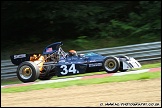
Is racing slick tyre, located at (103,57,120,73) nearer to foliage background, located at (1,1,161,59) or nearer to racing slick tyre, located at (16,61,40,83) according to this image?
racing slick tyre, located at (16,61,40,83)

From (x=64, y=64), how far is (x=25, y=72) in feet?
4.07

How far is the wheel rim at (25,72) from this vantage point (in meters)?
12.1

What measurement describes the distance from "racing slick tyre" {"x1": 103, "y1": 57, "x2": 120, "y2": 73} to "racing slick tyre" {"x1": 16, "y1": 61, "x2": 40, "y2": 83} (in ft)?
6.90

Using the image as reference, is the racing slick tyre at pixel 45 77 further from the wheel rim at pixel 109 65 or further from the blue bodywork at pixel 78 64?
the wheel rim at pixel 109 65

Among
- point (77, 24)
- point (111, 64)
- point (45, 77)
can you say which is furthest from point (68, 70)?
point (77, 24)

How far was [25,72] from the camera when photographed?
39.8 feet

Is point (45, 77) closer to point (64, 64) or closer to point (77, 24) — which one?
point (64, 64)

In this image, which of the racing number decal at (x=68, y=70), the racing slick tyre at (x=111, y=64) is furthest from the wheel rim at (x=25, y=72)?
the racing slick tyre at (x=111, y=64)

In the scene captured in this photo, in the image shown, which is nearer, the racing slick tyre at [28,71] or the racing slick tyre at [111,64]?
the racing slick tyre at [111,64]

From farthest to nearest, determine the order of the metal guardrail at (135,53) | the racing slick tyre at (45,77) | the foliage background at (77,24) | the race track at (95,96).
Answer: the foliage background at (77,24) → the metal guardrail at (135,53) → the racing slick tyre at (45,77) → the race track at (95,96)

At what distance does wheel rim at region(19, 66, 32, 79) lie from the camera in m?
12.1

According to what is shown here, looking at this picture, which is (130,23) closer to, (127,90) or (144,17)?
(144,17)

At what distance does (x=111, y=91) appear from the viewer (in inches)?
322

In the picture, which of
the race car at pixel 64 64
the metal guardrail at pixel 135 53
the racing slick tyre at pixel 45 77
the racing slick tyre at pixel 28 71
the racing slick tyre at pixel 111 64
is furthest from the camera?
the metal guardrail at pixel 135 53
